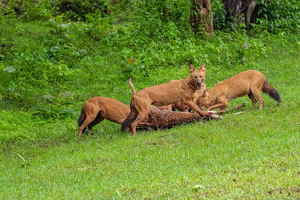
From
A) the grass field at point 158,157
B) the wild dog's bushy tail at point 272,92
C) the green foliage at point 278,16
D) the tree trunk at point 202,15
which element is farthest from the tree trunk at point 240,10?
the wild dog's bushy tail at point 272,92

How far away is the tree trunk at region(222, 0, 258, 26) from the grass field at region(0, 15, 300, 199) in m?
5.22

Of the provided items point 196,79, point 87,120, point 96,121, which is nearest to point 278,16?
point 196,79

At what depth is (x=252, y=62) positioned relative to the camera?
13.3m

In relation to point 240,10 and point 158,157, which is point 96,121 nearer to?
point 158,157

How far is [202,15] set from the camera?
1579 centimetres

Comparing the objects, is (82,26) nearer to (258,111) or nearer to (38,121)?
(38,121)

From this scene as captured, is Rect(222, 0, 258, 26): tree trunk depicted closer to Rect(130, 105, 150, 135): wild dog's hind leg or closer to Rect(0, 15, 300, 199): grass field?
Rect(0, 15, 300, 199): grass field

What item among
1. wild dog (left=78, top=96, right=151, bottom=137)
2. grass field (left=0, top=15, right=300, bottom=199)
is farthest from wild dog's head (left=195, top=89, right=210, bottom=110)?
wild dog (left=78, top=96, right=151, bottom=137)

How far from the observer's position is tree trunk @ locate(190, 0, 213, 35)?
1580 cm

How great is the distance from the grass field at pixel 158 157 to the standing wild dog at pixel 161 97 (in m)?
0.35

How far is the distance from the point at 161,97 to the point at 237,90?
1763 millimetres

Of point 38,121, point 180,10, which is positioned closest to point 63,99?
point 38,121

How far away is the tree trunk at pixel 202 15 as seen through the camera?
15797mm

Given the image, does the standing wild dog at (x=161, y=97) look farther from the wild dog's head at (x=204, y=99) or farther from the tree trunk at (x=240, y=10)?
the tree trunk at (x=240, y=10)
